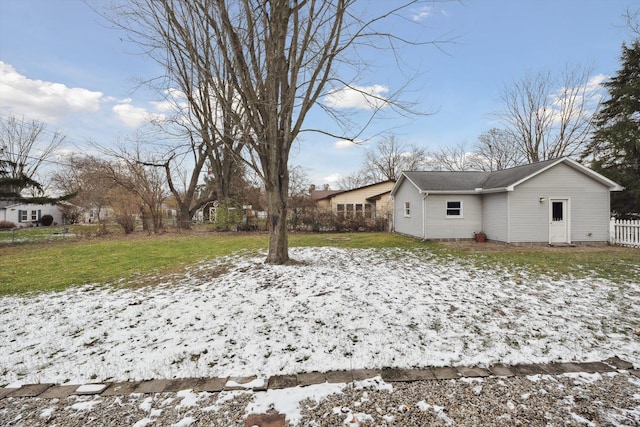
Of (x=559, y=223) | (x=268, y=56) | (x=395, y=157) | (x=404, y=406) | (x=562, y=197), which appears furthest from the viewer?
(x=395, y=157)

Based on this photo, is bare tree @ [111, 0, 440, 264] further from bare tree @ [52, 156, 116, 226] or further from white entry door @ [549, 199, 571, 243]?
bare tree @ [52, 156, 116, 226]

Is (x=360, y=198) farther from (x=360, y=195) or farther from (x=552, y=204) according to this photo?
(x=552, y=204)

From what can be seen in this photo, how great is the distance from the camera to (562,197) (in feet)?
39.9

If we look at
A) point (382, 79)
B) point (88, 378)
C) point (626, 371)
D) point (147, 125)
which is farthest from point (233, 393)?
point (147, 125)

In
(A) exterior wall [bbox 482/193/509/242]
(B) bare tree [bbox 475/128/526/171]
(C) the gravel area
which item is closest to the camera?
(C) the gravel area

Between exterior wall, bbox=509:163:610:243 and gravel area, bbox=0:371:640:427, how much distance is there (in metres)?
11.3

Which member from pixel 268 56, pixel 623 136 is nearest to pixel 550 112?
pixel 623 136

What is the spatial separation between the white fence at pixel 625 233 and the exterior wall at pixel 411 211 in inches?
302

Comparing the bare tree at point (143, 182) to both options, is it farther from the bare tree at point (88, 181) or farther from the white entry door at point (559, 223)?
the white entry door at point (559, 223)

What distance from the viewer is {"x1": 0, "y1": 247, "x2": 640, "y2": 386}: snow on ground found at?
9.96 feet

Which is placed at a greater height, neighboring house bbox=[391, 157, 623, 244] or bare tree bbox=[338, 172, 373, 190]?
bare tree bbox=[338, 172, 373, 190]

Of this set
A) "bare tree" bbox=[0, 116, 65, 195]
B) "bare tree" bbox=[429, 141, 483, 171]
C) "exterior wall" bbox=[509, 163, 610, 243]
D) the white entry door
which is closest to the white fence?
"exterior wall" bbox=[509, 163, 610, 243]

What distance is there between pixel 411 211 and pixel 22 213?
144 ft

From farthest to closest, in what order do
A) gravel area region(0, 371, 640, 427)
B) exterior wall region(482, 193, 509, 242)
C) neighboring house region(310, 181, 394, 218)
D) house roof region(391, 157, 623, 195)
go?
neighboring house region(310, 181, 394, 218)
exterior wall region(482, 193, 509, 242)
house roof region(391, 157, 623, 195)
gravel area region(0, 371, 640, 427)
